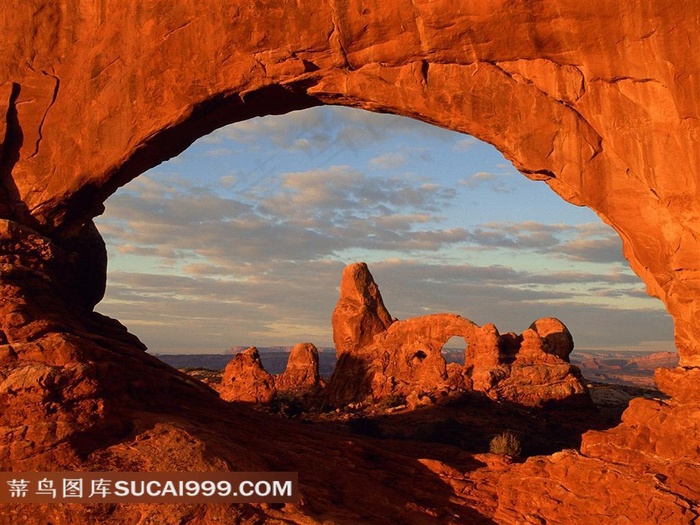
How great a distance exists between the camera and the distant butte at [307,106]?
878cm

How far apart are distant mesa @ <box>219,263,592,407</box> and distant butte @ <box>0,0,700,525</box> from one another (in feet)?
51.8

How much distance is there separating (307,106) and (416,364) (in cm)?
2140

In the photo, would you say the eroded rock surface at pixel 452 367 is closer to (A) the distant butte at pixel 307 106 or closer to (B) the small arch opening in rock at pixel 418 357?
(B) the small arch opening in rock at pixel 418 357

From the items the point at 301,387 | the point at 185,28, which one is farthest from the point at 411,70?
the point at 301,387

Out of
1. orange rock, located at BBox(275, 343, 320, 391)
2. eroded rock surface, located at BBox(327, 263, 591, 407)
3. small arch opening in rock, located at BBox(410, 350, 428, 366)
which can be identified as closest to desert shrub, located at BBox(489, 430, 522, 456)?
eroded rock surface, located at BBox(327, 263, 591, 407)

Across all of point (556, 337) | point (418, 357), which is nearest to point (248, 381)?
point (418, 357)

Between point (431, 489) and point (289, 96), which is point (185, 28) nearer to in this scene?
point (289, 96)

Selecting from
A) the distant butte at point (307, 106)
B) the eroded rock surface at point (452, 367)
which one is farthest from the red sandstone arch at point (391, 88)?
the eroded rock surface at point (452, 367)

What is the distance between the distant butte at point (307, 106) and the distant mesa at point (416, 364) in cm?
1579

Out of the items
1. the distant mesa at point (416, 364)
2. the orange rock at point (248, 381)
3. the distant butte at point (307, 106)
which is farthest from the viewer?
the distant mesa at point (416, 364)

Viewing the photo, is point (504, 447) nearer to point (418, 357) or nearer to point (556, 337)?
point (418, 357)

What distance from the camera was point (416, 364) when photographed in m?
32.5

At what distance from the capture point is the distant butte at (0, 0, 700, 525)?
8781 mm

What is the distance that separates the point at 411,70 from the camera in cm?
1185
